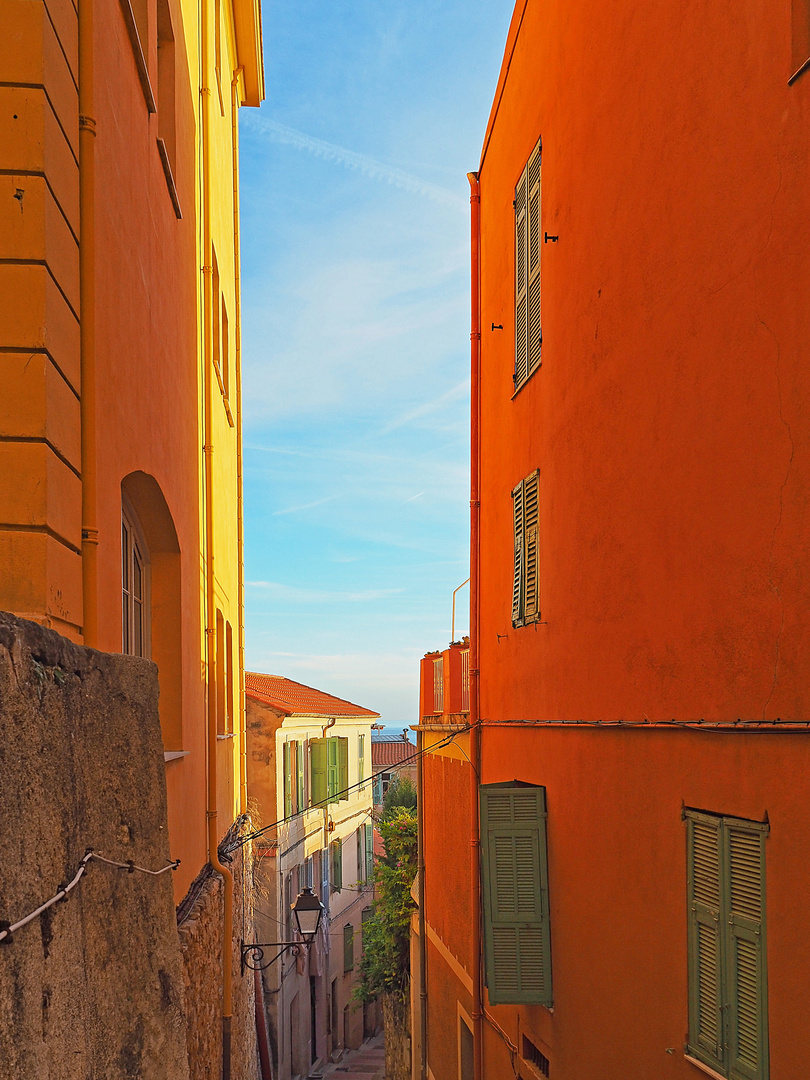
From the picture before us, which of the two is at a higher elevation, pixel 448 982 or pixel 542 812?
pixel 542 812

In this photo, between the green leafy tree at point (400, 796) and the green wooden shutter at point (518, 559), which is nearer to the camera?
the green wooden shutter at point (518, 559)

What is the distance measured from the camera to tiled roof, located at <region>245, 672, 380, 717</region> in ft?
85.3

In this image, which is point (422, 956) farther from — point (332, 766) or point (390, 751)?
point (390, 751)

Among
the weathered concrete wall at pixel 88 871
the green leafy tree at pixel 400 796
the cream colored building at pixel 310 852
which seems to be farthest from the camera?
the green leafy tree at pixel 400 796

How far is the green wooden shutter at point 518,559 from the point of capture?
32.0ft

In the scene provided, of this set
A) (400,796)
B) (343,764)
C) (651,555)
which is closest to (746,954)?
(651,555)

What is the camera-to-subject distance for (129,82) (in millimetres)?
5023

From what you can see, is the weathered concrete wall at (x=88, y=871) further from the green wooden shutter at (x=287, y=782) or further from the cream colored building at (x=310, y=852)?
the green wooden shutter at (x=287, y=782)

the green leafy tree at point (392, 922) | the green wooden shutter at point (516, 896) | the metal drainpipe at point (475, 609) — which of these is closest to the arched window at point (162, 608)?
the green wooden shutter at point (516, 896)

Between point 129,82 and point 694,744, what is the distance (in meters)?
4.47

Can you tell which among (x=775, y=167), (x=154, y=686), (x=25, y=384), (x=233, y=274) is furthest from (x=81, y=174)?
(x=233, y=274)

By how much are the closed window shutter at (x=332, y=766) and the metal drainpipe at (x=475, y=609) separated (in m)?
19.0

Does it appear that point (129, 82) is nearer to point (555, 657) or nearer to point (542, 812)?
point (555, 657)

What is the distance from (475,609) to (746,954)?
294 inches
